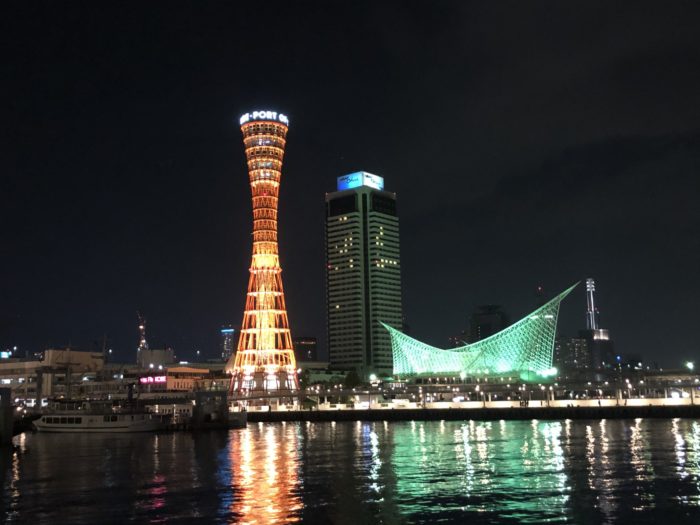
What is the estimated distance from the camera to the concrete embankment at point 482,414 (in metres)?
80.4

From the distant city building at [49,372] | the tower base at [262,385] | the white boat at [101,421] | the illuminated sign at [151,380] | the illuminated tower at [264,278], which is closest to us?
the white boat at [101,421]

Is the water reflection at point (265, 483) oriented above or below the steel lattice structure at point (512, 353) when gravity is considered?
below

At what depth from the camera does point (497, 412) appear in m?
87.2

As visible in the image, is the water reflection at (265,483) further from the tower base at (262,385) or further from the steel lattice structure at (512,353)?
the steel lattice structure at (512,353)

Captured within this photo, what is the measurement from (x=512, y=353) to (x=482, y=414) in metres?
36.6

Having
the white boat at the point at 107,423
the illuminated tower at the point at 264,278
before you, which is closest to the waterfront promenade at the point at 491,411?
the illuminated tower at the point at 264,278

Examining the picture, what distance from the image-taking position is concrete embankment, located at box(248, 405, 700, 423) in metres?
80.4

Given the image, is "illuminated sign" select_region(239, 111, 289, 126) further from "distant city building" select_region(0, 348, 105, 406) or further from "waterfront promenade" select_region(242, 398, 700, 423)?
"distant city building" select_region(0, 348, 105, 406)

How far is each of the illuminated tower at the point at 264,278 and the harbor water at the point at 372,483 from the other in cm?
5181

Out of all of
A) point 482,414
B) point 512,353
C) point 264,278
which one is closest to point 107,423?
point 264,278

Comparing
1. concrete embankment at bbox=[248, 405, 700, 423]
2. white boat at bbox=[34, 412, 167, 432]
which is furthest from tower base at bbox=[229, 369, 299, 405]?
white boat at bbox=[34, 412, 167, 432]

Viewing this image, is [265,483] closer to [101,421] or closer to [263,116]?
[101,421]

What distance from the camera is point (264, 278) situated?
100375 mm

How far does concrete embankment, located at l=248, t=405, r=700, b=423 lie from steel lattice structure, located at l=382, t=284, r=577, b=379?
30.1m
